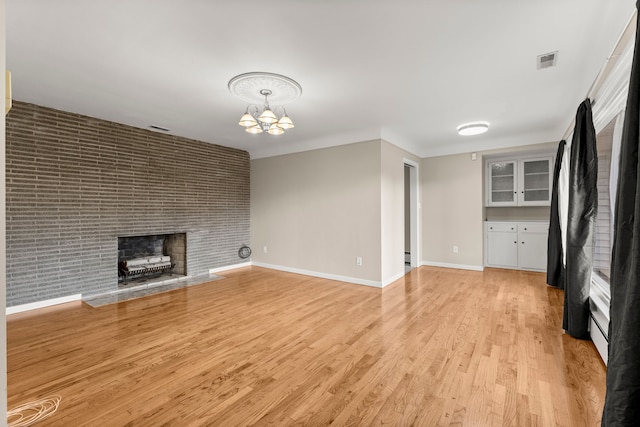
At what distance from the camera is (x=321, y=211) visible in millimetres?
5156

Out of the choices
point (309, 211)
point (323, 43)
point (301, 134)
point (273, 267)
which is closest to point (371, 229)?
point (309, 211)

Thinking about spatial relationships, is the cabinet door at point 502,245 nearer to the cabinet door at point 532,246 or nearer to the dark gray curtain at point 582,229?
the cabinet door at point 532,246

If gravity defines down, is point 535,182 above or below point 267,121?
below

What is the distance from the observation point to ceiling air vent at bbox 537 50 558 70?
7.89ft

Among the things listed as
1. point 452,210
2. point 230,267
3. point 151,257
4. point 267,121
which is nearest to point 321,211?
point 230,267

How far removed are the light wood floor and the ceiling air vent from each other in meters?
2.45

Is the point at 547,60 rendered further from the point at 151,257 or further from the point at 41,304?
the point at 41,304

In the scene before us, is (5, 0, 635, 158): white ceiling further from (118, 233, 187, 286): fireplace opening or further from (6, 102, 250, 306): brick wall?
(118, 233, 187, 286): fireplace opening

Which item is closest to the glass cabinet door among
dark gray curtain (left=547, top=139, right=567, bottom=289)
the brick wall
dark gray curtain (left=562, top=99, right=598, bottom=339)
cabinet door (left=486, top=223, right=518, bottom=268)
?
cabinet door (left=486, top=223, right=518, bottom=268)

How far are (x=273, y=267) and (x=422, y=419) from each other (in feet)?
14.7

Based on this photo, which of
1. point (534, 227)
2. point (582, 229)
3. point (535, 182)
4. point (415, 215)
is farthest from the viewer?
point (415, 215)

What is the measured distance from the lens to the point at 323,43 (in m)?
2.23

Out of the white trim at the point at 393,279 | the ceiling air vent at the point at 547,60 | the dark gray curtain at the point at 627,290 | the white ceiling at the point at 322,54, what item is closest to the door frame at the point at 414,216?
the white trim at the point at 393,279

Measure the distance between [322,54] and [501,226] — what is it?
197 inches
